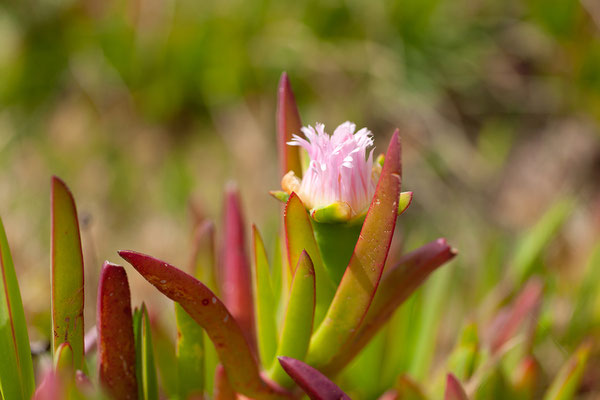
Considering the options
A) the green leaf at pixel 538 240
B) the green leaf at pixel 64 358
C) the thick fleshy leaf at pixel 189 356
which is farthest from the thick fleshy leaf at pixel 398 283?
the green leaf at pixel 538 240

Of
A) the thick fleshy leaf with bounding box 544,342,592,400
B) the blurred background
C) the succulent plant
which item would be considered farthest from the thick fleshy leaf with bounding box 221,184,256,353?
the blurred background

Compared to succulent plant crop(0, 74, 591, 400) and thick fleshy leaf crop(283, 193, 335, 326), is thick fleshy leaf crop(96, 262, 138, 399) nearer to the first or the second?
succulent plant crop(0, 74, 591, 400)

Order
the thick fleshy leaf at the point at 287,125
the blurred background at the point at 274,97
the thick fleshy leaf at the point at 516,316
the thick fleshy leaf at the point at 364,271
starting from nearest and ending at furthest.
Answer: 1. the thick fleshy leaf at the point at 364,271
2. the thick fleshy leaf at the point at 287,125
3. the thick fleshy leaf at the point at 516,316
4. the blurred background at the point at 274,97

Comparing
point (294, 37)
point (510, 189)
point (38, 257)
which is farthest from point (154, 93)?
point (510, 189)

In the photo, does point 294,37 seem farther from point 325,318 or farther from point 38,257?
point 325,318

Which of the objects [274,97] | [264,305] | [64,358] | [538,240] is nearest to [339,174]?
[264,305]

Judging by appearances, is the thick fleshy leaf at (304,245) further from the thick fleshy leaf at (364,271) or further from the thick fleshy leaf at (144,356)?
the thick fleshy leaf at (144,356)
